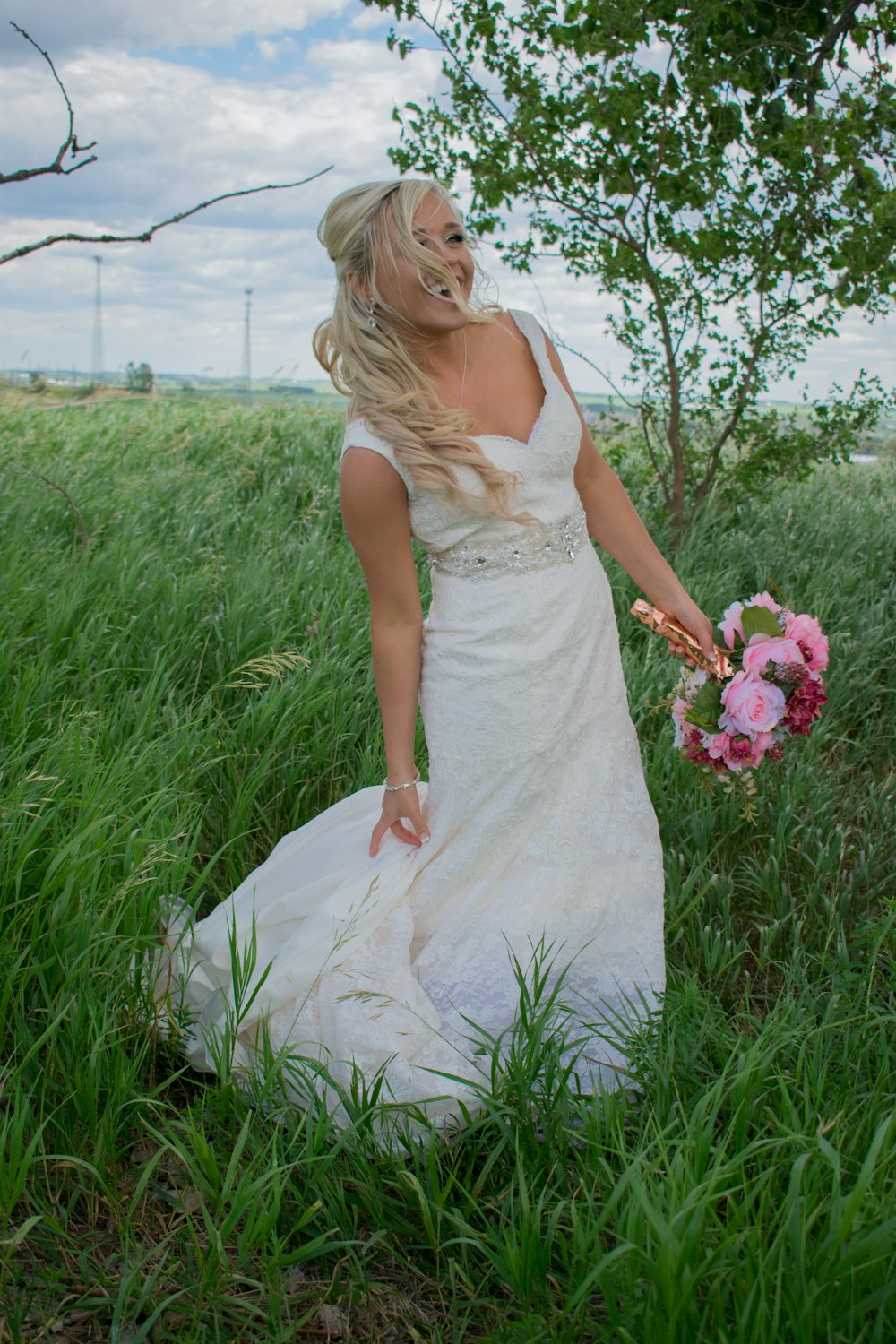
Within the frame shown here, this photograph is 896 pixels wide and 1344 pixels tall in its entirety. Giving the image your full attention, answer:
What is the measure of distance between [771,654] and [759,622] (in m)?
0.12

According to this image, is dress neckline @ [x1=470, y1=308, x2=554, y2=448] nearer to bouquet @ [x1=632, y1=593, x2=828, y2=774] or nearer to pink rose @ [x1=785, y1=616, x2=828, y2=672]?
bouquet @ [x1=632, y1=593, x2=828, y2=774]

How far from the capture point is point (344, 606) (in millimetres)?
4465

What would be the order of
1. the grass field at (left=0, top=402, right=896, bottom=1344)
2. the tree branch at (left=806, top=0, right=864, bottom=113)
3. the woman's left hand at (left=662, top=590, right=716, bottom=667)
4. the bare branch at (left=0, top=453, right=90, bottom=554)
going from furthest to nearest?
the tree branch at (left=806, top=0, right=864, bottom=113) → the bare branch at (left=0, top=453, right=90, bottom=554) → the woman's left hand at (left=662, top=590, right=716, bottom=667) → the grass field at (left=0, top=402, right=896, bottom=1344)

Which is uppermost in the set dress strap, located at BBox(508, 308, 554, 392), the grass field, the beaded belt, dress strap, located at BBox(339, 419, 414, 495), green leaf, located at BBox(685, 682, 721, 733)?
dress strap, located at BBox(508, 308, 554, 392)

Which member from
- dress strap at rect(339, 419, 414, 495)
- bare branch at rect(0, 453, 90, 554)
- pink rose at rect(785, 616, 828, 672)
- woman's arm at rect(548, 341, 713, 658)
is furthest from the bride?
bare branch at rect(0, 453, 90, 554)

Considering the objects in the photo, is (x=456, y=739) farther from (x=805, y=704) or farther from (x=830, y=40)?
(x=830, y=40)

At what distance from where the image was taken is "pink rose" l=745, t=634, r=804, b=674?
2596 mm

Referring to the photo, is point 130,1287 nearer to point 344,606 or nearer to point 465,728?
point 465,728

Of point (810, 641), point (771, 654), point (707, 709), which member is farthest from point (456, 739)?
point (810, 641)

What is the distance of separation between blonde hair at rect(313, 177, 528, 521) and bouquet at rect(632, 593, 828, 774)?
59cm

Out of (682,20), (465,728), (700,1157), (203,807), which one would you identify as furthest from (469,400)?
(682,20)

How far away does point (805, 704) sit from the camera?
103 inches

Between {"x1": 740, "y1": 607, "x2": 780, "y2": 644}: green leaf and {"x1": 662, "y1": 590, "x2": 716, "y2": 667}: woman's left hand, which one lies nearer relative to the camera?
{"x1": 740, "y1": 607, "x2": 780, "y2": 644}: green leaf

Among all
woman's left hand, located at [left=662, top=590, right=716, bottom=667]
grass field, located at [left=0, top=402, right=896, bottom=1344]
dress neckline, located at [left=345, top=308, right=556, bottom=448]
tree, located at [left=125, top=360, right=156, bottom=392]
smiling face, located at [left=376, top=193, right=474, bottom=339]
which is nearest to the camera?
grass field, located at [left=0, top=402, right=896, bottom=1344]
